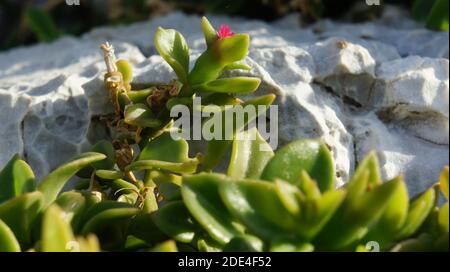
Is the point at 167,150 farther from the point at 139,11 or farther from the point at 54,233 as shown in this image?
the point at 139,11

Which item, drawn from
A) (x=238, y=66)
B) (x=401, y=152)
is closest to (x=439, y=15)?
(x=401, y=152)

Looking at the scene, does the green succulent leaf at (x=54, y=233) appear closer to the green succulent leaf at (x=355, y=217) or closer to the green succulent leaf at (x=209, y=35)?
the green succulent leaf at (x=355, y=217)

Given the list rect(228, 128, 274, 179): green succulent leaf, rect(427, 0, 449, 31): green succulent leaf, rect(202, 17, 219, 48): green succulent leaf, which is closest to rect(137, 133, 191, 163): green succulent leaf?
rect(228, 128, 274, 179): green succulent leaf

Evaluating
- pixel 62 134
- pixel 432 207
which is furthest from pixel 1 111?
pixel 432 207

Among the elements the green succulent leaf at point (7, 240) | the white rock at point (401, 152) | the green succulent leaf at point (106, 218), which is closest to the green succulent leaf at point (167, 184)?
the green succulent leaf at point (106, 218)
